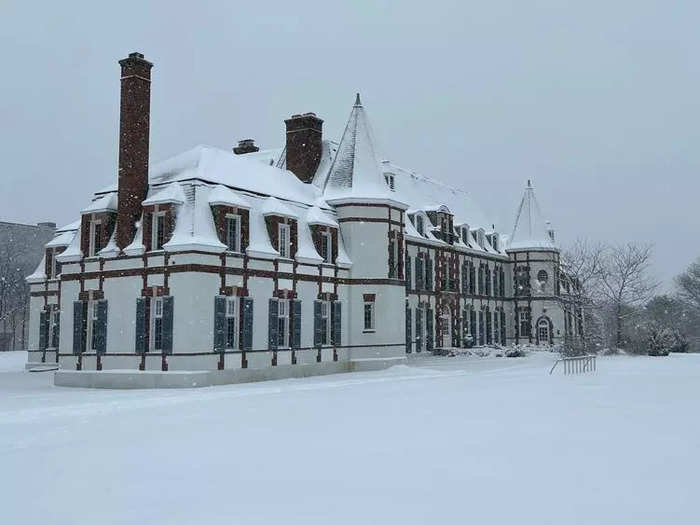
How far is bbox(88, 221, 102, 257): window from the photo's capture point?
104ft

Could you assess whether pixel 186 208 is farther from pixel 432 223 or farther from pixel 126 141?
pixel 432 223

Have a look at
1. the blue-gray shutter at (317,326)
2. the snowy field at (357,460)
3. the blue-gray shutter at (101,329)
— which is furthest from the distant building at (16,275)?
the snowy field at (357,460)

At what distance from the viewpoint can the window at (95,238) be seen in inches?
1242

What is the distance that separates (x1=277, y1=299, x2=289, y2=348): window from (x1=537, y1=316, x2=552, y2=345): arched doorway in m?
36.1

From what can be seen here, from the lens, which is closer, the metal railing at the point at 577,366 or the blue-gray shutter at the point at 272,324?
the metal railing at the point at 577,366

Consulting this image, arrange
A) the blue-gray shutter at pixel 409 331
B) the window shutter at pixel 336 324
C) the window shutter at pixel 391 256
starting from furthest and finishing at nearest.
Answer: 1. the blue-gray shutter at pixel 409 331
2. the window shutter at pixel 391 256
3. the window shutter at pixel 336 324

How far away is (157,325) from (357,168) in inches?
566

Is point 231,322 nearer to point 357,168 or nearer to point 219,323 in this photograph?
point 219,323

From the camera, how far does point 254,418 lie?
16625 mm

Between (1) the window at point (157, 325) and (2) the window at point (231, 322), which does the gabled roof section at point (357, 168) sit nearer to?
(2) the window at point (231, 322)

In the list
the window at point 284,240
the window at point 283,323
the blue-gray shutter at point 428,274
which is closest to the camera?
the window at point 283,323

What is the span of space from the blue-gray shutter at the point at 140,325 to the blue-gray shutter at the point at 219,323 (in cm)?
284

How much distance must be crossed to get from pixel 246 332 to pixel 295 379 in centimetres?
329

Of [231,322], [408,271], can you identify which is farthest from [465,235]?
[231,322]
